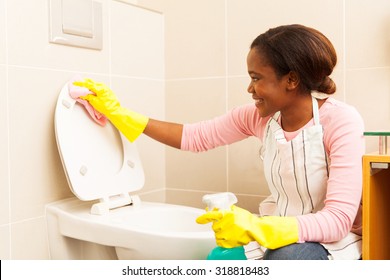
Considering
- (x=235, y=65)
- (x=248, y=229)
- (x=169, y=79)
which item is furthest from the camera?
(x=169, y=79)

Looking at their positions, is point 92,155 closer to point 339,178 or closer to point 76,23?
point 76,23

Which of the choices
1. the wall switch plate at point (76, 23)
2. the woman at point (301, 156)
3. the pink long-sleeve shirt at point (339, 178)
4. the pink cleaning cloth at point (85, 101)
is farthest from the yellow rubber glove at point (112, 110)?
the pink long-sleeve shirt at point (339, 178)

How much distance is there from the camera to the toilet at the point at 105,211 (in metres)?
1.16

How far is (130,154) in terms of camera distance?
151 cm

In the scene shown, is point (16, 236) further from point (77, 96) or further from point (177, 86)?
point (177, 86)

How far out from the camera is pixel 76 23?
4.62ft

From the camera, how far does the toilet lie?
1162 millimetres

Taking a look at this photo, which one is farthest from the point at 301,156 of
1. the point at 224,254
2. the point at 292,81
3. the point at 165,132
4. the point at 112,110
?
the point at 112,110

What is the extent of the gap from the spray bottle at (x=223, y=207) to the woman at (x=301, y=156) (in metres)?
0.02

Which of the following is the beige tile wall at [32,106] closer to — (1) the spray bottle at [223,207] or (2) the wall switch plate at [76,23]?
(2) the wall switch plate at [76,23]

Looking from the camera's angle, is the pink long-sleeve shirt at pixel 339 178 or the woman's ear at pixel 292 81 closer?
the pink long-sleeve shirt at pixel 339 178

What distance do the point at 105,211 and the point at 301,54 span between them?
67 cm

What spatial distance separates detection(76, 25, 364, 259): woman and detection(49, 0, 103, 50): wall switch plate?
20.7 inches

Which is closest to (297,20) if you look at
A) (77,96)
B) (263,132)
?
(263,132)
